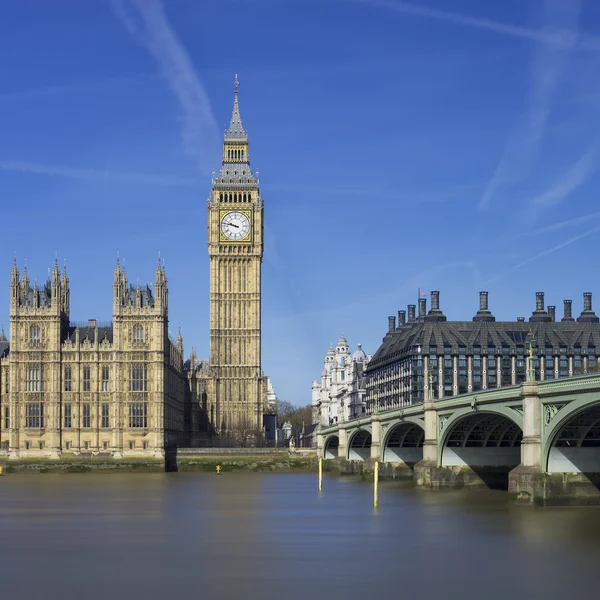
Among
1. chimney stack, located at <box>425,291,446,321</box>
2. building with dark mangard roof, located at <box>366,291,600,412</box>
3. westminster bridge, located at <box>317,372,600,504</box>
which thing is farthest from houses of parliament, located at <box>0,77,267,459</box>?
chimney stack, located at <box>425,291,446,321</box>

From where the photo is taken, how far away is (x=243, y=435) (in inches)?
6211

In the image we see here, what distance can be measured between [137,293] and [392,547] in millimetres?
93577

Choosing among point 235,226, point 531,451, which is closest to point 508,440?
point 531,451

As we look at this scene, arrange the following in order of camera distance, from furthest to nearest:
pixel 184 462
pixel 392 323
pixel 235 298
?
1. pixel 392 323
2. pixel 235 298
3. pixel 184 462

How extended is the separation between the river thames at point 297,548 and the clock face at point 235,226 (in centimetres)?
9319

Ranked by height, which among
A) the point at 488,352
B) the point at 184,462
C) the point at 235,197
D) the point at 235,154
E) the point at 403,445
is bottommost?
the point at 184,462

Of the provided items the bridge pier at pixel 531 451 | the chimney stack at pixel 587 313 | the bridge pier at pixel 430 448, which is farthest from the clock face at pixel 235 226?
the bridge pier at pixel 531 451

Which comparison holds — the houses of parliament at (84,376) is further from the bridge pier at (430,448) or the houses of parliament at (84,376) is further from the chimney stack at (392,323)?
the chimney stack at (392,323)

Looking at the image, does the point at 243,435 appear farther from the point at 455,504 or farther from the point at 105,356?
the point at 455,504

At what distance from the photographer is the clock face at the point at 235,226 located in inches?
6580

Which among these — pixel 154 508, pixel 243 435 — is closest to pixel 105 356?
pixel 243 435

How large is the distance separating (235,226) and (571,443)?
108165mm

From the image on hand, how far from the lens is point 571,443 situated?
209 ft

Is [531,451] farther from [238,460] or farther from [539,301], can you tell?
[539,301]
